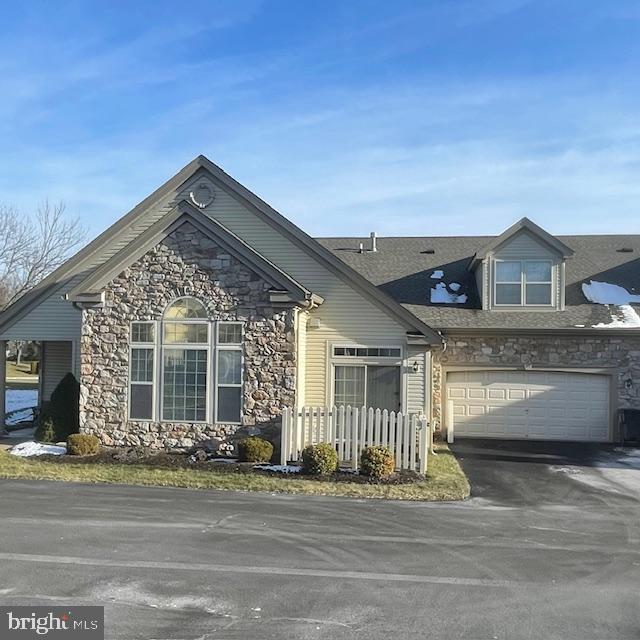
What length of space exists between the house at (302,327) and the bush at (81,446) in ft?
2.14

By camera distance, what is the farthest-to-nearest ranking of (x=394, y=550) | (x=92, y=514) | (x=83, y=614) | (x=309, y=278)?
(x=309, y=278)
(x=92, y=514)
(x=394, y=550)
(x=83, y=614)

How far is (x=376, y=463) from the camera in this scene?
12.5m

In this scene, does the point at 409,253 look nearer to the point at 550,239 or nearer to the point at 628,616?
the point at 550,239

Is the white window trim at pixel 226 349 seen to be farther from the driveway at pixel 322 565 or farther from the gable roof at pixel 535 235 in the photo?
the gable roof at pixel 535 235

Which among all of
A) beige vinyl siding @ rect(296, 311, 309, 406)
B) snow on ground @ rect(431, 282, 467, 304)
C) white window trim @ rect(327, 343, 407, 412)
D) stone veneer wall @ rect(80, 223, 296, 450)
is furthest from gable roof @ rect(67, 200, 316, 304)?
snow on ground @ rect(431, 282, 467, 304)

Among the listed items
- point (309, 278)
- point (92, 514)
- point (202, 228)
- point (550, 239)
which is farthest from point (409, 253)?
point (92, 514)

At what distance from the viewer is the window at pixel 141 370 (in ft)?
49.4

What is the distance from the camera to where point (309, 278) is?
55.5ft

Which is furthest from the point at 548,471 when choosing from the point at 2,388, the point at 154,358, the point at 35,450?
the point at 2,388

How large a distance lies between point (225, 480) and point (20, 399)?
65.7 feet

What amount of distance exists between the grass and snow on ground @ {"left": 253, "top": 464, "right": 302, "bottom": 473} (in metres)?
0.34

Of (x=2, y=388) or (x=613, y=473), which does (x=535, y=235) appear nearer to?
(x=613, y=473)

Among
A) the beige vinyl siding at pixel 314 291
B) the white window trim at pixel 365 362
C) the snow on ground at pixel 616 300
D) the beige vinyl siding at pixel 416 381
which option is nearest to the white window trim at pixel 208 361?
the beige vinyl siding at pixel 314 291

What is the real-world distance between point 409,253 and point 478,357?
5.59m
